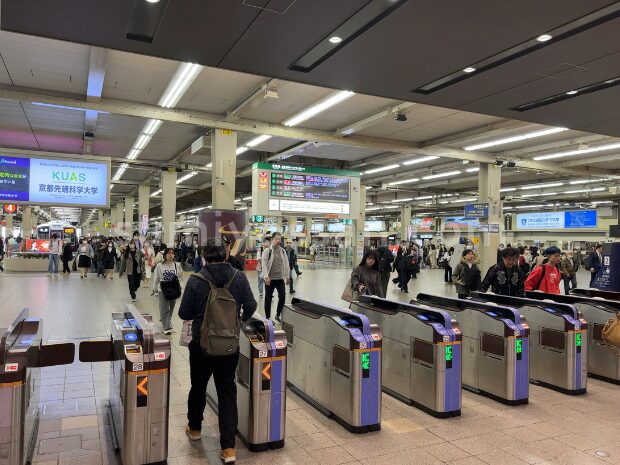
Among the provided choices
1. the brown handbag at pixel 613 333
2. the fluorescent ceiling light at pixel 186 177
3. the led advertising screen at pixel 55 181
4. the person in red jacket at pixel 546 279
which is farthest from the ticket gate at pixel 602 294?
the fluorescent ceiling light at pixel 186 177

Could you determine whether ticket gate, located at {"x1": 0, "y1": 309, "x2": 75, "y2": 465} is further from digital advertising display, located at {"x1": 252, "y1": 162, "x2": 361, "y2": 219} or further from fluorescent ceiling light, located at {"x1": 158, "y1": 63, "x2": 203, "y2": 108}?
digital advertising display, located at {"x1": 252, "y1": 162, "x2": 361, "y2": 219}

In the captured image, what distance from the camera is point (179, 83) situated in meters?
9.16

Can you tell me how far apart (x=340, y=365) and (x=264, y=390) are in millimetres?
779

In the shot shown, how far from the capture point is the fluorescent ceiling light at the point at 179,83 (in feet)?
27.6

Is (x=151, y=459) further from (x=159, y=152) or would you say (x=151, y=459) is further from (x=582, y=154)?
(x=582, y=154)

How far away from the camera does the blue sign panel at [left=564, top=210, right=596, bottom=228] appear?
23.3 metres

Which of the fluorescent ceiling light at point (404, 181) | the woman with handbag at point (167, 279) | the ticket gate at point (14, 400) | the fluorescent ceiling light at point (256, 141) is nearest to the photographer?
the ticket gate at point (14, 400)

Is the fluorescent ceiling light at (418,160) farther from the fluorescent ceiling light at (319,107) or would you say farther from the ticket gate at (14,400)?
the ticket gate at (14,400)

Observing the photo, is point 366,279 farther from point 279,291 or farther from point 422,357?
point 279,291

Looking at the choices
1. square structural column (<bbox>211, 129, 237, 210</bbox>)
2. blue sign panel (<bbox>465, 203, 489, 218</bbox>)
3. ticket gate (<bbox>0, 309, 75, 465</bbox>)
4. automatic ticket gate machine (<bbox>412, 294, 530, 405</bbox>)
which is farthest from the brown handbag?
blue sign panel (<bbox>465, 203, 489, 218</bbox>)

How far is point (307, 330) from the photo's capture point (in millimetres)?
4645

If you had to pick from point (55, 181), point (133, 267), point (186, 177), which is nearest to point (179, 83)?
point (55, 181)

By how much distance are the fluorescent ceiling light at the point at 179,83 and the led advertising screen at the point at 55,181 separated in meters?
1.75

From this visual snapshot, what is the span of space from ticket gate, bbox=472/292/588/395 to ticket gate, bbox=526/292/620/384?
2.06 ft
